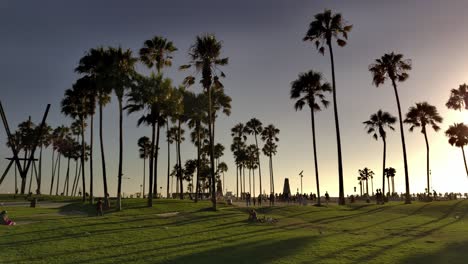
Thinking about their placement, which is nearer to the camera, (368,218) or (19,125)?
(368,218)

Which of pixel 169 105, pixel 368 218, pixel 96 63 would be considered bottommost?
pixel 368 218

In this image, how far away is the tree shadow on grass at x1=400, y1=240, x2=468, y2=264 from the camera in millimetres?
16406

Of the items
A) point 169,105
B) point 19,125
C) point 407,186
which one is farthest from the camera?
point 19,125

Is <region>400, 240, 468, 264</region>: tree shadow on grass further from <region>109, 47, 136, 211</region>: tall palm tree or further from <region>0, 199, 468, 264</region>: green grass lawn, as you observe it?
<region>109, 47, 136, 211</region>: tall palm tree

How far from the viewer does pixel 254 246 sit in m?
18.9

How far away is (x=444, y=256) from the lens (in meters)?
17.4

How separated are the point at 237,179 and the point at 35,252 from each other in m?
101

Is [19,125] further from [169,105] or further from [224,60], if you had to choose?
[224,60]

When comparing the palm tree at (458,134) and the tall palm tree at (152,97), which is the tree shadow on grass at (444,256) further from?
the palm tree at (458,134)

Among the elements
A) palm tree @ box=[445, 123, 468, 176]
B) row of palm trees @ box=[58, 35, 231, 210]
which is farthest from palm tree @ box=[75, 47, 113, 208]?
palm tree @ box=[445, 123, 468, 176]

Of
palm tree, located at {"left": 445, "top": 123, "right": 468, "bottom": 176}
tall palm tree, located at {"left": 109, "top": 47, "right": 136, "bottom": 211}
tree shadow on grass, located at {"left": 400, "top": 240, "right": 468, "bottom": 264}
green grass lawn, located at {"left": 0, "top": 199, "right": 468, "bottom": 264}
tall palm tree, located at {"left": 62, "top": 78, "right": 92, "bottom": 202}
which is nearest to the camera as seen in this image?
green grass lawn, located at {"left": 0, "top": 199, "right": 468, "bottom": 264}

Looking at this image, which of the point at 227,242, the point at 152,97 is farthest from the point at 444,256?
the point at 152,97

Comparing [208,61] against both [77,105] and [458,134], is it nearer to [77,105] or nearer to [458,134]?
[77,105]

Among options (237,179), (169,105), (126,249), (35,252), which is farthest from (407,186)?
(237,179)
